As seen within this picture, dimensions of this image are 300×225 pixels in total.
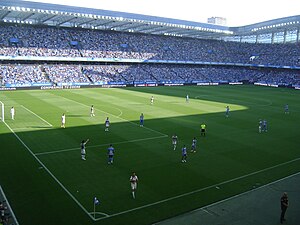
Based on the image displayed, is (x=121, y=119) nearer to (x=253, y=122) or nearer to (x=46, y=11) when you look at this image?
(x=253, y=122)

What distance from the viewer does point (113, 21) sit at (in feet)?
255

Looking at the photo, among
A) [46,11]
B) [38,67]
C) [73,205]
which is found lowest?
[73,205]

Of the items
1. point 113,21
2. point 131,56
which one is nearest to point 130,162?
point 113,21

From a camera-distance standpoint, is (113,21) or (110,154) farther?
(113,21)

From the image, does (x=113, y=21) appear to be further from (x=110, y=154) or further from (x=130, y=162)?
(x=110, y=154)

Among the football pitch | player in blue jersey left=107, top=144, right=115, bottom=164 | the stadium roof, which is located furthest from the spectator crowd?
player in blue jersey left=107, top=144, right=115, bottom=164

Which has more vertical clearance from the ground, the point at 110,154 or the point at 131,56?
the point at 131,56

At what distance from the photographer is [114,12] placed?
2921 inches

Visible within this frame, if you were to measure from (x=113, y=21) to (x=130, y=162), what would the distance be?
62.4 metres

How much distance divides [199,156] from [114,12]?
192ft

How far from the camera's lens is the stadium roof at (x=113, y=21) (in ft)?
214

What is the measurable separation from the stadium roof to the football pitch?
3338 centimetres

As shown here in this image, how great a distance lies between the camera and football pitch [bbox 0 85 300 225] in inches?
611

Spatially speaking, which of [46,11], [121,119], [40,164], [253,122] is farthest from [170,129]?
[46,11]
